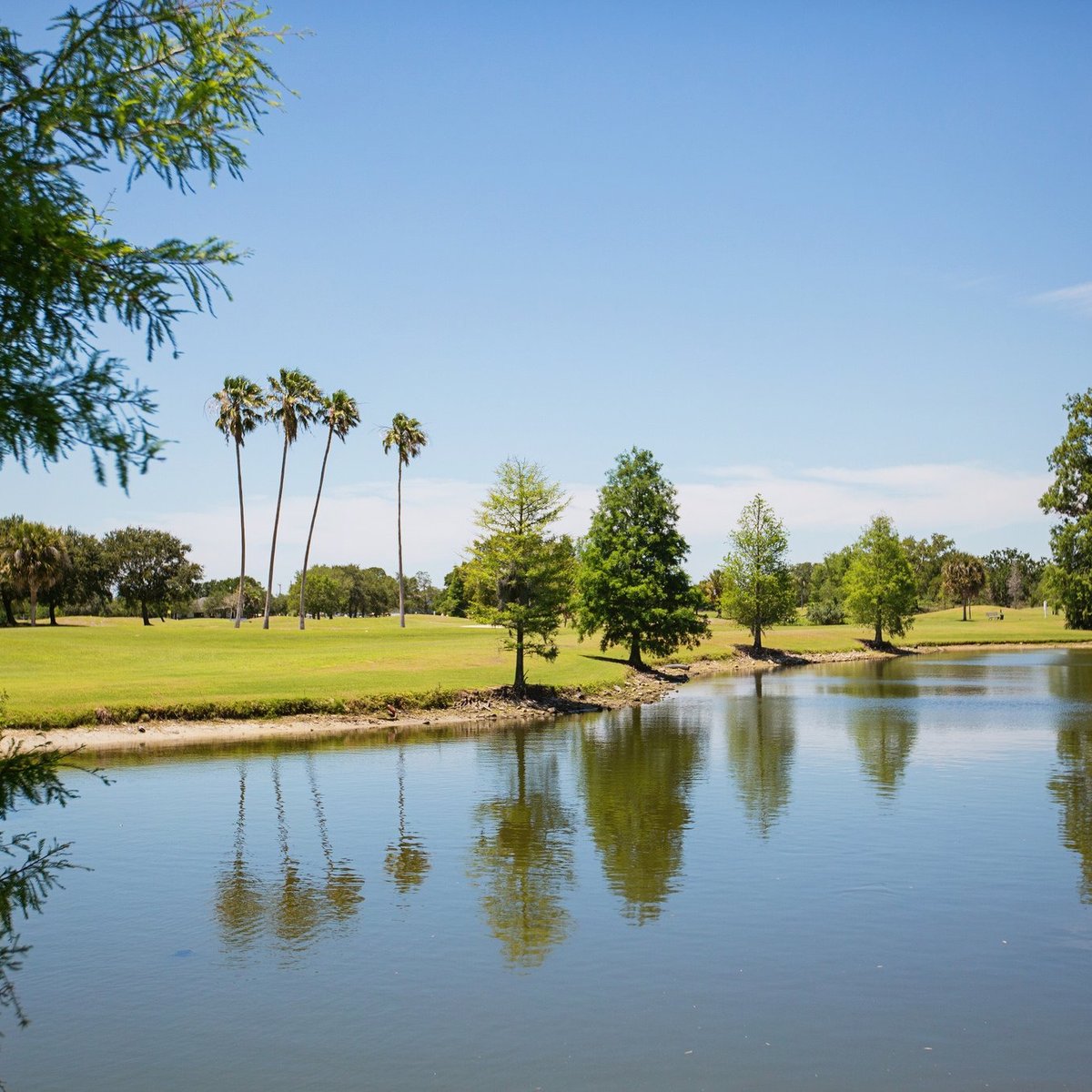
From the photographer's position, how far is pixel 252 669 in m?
58.6

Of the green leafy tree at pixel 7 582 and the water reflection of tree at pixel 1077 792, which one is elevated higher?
the green leafy tree at pixel 7 582

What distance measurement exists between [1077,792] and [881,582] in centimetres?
8434

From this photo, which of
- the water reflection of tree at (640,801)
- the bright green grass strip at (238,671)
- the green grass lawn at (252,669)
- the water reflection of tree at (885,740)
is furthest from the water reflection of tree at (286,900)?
the bright green grass strip at (238,671)

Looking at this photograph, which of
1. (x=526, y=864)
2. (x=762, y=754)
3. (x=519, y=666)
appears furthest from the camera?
(x=519, y=666)

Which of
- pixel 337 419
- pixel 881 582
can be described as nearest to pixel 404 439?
pixel 337 419

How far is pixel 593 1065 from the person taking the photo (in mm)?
12172

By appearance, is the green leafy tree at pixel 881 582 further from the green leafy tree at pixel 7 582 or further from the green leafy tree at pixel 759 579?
the green leafy tree at pixel 7 582

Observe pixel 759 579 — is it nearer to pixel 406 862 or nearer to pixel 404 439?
pixel 404 439

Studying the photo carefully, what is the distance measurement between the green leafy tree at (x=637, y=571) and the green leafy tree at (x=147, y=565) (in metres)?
64.8

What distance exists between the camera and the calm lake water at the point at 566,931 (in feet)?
40.9

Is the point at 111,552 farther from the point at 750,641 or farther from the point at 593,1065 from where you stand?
the point at 593,1065

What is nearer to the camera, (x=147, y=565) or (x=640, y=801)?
(x=640, y=801)

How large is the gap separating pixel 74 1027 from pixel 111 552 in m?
117

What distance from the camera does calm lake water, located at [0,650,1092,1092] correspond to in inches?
491
